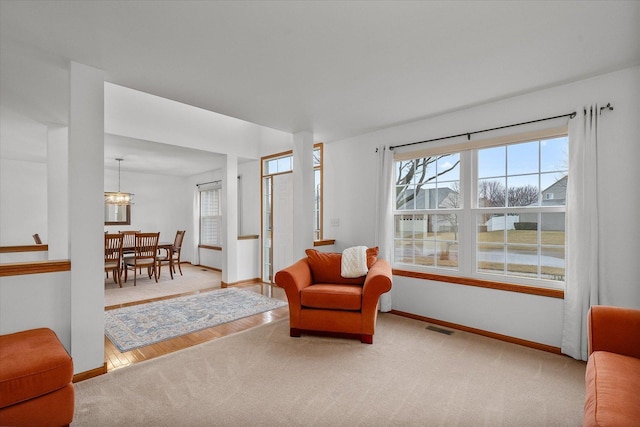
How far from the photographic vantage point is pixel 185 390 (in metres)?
2.17

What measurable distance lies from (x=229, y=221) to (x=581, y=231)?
189 inches

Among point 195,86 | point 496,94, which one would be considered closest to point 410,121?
point 496,94

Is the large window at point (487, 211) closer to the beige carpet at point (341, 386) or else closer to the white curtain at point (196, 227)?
the beige carpet at point (341, 386)

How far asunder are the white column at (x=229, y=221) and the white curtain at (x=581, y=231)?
183 inches

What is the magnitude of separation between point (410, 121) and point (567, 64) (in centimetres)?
164

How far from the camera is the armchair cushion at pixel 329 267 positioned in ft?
11.6

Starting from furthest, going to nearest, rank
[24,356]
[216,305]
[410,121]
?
1. [216,305]
2. [410,121]
3. [24,356]

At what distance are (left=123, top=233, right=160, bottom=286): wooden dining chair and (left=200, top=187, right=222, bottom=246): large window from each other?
1.50 meters

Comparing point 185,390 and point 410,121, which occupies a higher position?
point 410,121

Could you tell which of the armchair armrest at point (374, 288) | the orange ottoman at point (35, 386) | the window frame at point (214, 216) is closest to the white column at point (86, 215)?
the orange ottoman at point (35, 386)

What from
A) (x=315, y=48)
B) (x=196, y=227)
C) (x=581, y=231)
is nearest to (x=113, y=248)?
(x=196, y=227)

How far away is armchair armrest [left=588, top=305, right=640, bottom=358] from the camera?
1.78 metres

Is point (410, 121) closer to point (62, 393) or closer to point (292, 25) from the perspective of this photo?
point (292, 25)

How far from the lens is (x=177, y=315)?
3770 millimetres
